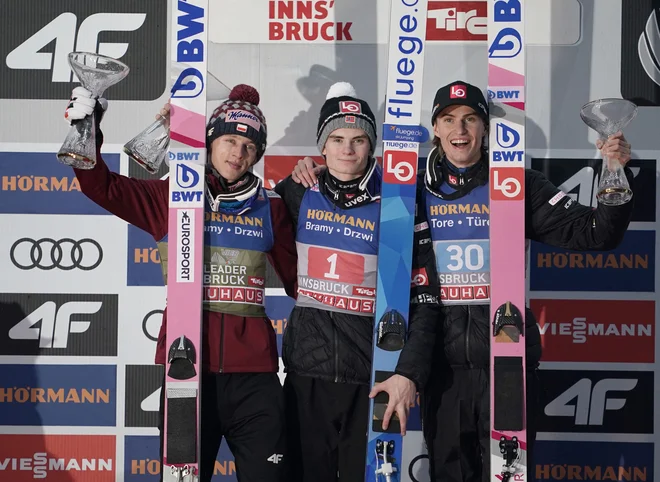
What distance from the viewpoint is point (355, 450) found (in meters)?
2.96

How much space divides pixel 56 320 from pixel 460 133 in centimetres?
212

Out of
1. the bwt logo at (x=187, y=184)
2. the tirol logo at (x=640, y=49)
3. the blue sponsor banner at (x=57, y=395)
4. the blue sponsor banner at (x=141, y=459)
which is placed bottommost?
the blue sponsor banner at (x=141, y=459)

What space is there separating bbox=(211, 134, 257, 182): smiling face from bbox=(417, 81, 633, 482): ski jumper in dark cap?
0.64 meters

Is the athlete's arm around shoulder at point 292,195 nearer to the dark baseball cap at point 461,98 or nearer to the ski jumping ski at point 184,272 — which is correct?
the ski jumping ski at point 184,272

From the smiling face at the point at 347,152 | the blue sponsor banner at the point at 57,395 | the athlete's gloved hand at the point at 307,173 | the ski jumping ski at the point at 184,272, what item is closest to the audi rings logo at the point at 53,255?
the blue sponsor banner at the point at 57,395

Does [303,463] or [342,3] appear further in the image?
[342,3]

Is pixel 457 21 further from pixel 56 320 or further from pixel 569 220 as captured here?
pixel 56 320

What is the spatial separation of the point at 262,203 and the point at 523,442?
1238mm

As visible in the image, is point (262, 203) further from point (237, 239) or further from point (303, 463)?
point (303, 463)

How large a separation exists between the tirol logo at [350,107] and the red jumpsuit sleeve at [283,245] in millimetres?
402

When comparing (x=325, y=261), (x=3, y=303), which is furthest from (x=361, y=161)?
(x=3, y=303)

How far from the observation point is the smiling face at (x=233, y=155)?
9.70 ft

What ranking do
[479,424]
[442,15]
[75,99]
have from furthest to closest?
1. [442,15]
2. [479,424]
3. [75,99]

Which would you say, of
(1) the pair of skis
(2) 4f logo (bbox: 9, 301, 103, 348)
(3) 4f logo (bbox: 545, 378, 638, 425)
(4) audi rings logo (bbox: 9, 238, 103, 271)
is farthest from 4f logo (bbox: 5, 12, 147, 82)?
(3) 4f logo (bbox: 545, 378, 638, 425)
